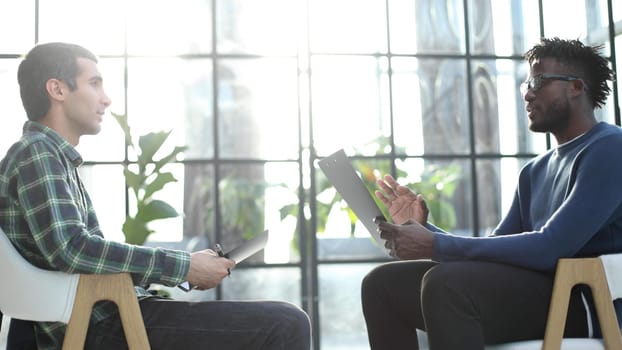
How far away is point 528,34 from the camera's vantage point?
14.1ft

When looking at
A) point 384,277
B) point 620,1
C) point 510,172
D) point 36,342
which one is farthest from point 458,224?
point 36,342

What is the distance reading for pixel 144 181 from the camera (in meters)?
3.79

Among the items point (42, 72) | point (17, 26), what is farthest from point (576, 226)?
point (17, 26)

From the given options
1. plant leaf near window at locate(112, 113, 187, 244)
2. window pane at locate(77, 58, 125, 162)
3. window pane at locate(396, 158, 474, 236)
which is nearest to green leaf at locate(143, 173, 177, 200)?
plant leaf near window at locate(112, 113, 187, 244)

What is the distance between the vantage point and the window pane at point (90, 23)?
3.98 metres

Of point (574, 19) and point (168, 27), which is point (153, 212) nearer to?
point (168, 27)

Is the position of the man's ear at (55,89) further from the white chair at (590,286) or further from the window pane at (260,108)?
the window pane at (260,108)

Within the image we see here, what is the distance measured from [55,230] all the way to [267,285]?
2.39 m

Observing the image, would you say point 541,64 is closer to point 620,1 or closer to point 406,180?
point 406,180

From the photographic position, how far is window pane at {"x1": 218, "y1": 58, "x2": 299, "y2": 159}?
405cm

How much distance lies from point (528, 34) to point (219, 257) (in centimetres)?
297

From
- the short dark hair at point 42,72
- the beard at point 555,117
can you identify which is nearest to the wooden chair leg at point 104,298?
the short dark hair at point 42,72

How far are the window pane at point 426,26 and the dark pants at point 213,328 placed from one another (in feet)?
8.52

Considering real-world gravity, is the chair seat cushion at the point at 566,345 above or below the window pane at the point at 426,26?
below
